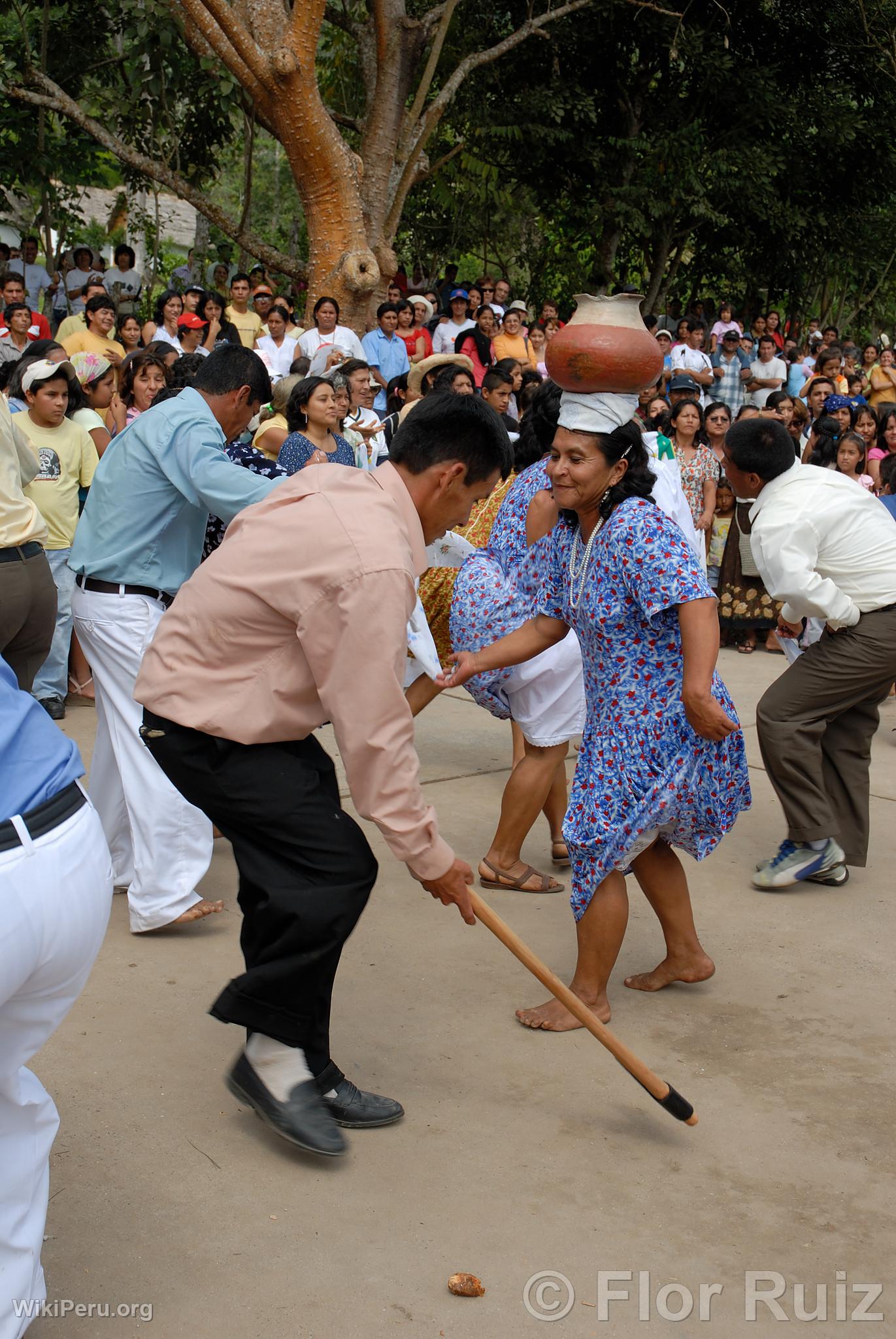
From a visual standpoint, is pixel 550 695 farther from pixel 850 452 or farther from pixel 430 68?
pixel 430 68

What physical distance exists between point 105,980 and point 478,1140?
1.33 metres

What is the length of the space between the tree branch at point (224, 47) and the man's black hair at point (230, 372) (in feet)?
28.9

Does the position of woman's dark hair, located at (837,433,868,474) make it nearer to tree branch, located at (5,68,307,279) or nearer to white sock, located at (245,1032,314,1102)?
white sock, located at (245,1032,314,1102)

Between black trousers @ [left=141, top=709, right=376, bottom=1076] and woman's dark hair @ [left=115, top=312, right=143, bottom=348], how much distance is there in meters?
8.49

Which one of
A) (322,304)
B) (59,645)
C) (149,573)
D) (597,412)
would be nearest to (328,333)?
(322,304)

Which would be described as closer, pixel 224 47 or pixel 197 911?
pixel 197 911

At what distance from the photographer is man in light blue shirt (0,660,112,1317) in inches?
75.1

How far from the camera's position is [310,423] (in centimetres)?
716

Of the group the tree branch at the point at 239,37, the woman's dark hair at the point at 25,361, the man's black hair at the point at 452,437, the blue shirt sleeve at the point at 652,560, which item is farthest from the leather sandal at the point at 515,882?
the tree branch at the point at 239,37

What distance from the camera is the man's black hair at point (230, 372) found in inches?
167

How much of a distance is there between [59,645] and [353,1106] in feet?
14.0

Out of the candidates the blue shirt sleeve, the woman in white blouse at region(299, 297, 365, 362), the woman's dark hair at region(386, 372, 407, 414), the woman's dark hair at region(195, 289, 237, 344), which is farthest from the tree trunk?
the blue shirt sleeve

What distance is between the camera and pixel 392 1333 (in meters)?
2.46

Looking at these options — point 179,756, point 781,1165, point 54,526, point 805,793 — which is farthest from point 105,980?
point 54,526
